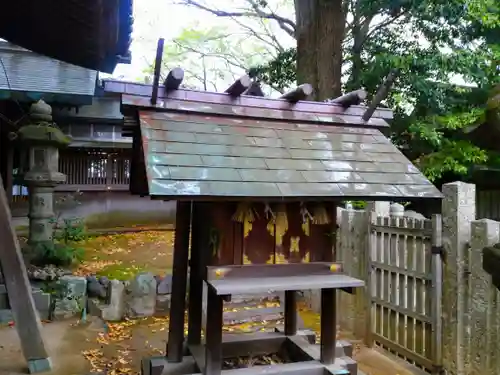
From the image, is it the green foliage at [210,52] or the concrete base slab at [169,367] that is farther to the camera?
the green foliage at [210,52]

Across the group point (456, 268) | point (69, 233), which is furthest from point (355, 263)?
point (69, 233)

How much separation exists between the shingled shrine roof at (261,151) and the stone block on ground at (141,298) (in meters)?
4.44

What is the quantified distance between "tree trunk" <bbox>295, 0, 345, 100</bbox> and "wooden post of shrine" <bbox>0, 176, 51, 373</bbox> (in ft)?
21.4

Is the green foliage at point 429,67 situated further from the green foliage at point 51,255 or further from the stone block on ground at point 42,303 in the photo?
the stone block on ground at point 42,303

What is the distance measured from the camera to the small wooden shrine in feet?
10.1

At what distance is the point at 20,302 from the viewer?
484 centimetres

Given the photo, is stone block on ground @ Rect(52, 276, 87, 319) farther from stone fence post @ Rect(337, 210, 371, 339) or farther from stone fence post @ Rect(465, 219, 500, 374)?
stone fence post @ Rect(465, 219, 500, 374)

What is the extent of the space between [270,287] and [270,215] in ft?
2.17

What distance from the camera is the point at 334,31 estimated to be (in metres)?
9.14

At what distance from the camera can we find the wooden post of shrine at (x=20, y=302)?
4.79 meters

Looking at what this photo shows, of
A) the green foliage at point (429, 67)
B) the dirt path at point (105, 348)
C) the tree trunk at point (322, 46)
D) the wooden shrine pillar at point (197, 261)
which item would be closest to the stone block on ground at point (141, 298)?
the dirt path at point (105, 348)

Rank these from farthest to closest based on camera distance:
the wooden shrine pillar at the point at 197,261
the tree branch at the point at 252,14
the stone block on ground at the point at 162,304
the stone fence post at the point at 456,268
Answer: the tree branch at the point at 252,14
the stone block on ground at the point at 162,304
the stone fence post at the point at 456,268
the wooden shrine pillar at the point at 197,261

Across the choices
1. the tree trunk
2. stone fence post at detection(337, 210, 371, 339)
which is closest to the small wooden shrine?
stone fence post at detection(337, 210, 371, 339)

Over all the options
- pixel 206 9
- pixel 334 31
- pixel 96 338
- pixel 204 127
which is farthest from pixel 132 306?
pixel 206 9
